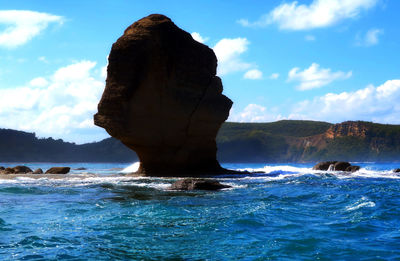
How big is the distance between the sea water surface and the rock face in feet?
39.7

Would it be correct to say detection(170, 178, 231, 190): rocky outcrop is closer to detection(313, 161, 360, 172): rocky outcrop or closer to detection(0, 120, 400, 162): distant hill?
detection(313, 161, 360, 172): rocky outcrop

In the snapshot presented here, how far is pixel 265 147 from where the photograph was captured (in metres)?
136

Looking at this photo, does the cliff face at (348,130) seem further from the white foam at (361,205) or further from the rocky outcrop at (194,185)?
the white foam at (361,205)

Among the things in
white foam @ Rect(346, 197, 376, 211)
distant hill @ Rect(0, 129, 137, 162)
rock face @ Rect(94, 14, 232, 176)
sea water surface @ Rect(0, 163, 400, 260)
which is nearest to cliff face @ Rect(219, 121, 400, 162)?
distant hill @ Rect(0, 129, 137, 162)

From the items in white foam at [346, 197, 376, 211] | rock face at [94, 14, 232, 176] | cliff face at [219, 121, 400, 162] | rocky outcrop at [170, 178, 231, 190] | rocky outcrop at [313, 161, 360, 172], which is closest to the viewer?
white foam at [346, 197, 376, 211]

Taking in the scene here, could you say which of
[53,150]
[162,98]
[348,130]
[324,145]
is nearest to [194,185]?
[162,98]

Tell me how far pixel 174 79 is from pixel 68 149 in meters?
109

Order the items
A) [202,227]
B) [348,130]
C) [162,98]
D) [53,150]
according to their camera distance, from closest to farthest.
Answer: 1. [202,227]
2. [162,98]
3. [53,150]
4. [348,130]

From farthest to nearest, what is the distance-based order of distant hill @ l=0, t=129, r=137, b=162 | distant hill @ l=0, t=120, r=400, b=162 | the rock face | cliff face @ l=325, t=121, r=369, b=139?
cliff face @ l=325, t=121, r=369, b=139 < distant hill @ l=0, t=120, r=400, b=162 < distant hill @ l=0, t=129, r=137, b=162 < the rock face

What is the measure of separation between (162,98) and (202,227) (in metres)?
18.4

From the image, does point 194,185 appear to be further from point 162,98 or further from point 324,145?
point 324,145

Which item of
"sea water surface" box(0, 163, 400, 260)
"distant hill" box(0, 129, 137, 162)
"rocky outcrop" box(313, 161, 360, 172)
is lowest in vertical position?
"sea water surface" box(0, 163, 400, 260)

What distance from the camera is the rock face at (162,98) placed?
2594cm

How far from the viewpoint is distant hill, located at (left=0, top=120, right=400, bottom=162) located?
12006 cm
